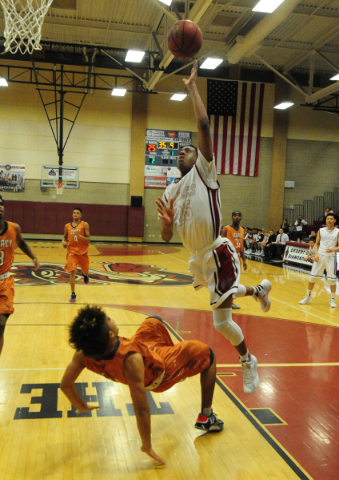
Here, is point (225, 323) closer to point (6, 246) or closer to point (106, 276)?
point (6, 246)

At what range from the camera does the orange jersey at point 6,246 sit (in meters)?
4.06

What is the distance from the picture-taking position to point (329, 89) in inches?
669

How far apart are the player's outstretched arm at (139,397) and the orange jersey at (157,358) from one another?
0.06 metres

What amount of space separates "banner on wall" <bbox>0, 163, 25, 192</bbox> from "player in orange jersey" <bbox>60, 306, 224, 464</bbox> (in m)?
18.3

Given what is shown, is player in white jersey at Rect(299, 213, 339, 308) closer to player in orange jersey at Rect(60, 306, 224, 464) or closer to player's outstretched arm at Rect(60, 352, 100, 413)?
player in orange jersey at Rect(60, 306, 224, 464)

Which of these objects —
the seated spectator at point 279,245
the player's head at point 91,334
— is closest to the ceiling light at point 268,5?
the seated spectator at point 279,245

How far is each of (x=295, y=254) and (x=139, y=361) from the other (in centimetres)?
1329

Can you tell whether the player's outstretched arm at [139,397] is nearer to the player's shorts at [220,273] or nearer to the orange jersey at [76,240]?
the player's shorts at [220,273]

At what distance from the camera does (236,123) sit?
835 inches

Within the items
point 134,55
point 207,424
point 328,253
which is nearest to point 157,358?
point 207,424

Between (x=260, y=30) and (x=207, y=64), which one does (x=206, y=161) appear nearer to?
(x=260, y=30)

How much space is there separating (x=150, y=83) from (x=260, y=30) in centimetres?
588

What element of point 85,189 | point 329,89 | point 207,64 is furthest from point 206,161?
point 85,189

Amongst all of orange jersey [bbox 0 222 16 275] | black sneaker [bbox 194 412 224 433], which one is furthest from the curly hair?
orange jersey [bbox 0 222 16 275]
